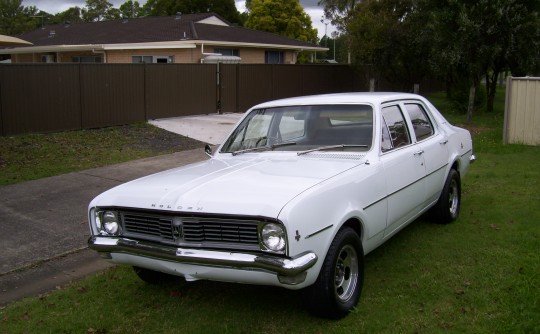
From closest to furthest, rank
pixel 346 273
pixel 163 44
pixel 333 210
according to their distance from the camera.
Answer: pixel 333 210, pixel 346 273, pixel 163 44

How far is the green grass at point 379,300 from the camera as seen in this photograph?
399cm

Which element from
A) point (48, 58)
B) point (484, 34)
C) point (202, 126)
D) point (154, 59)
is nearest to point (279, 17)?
point (48, 58)

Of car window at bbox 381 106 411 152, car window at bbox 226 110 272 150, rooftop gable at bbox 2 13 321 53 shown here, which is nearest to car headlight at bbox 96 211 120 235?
car window at bbox 226 110 272 150

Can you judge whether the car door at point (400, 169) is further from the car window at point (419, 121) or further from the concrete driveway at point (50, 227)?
the concrete driveway at point (50, 227)

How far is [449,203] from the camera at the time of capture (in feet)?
20.9

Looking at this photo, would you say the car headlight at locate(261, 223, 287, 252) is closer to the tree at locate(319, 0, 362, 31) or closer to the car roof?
the car roof

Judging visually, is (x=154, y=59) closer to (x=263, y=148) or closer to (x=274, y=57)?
(x=274, y=57)

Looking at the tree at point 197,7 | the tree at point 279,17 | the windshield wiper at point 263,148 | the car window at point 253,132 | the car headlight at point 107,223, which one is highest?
the tree at point 197,7

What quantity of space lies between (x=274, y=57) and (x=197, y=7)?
2464cm

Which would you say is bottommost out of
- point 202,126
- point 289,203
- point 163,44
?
point 202,126

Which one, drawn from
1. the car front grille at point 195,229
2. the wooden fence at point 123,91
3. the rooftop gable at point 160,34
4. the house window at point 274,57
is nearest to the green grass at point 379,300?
the car front grille at point 195,229

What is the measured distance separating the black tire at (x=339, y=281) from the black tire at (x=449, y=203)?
7.50 ft

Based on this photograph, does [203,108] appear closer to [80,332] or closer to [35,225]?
[35,225]

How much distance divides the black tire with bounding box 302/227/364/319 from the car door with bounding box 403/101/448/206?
1692 millimetres
